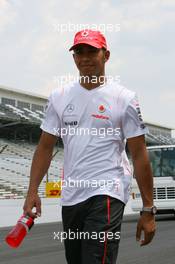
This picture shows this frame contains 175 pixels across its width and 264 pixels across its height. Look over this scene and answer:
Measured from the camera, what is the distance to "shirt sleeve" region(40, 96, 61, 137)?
3598mm

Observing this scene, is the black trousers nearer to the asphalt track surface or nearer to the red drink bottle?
the red drink bottle

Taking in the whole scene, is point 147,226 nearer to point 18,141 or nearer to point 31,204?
point 31,204

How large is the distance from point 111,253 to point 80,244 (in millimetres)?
187

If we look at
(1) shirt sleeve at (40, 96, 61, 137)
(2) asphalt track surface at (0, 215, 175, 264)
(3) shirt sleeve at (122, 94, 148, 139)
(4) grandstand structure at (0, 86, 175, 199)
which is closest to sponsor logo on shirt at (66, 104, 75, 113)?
(1) shirt sleeve at (40, 96, 61, 137)

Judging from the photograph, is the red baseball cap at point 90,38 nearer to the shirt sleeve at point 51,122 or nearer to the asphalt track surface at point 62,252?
the shirt sleeve at point 51,122

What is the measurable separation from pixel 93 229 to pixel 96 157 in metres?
0.40

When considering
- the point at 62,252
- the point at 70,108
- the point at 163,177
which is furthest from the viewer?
the point at 163,177

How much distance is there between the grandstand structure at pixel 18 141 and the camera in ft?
111

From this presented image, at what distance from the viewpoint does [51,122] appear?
3.62m

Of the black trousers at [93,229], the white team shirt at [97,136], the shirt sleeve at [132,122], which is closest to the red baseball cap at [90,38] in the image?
the white team shirt at [97,136]

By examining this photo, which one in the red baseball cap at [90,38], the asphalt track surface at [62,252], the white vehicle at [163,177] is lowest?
the asphalt track surface at [62,252]

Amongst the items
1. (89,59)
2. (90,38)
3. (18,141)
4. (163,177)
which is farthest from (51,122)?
(18,141)

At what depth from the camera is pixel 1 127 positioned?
4172 centimetres

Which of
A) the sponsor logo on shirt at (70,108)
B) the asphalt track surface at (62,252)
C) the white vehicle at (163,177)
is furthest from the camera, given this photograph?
the white vehicle at (163,177)
